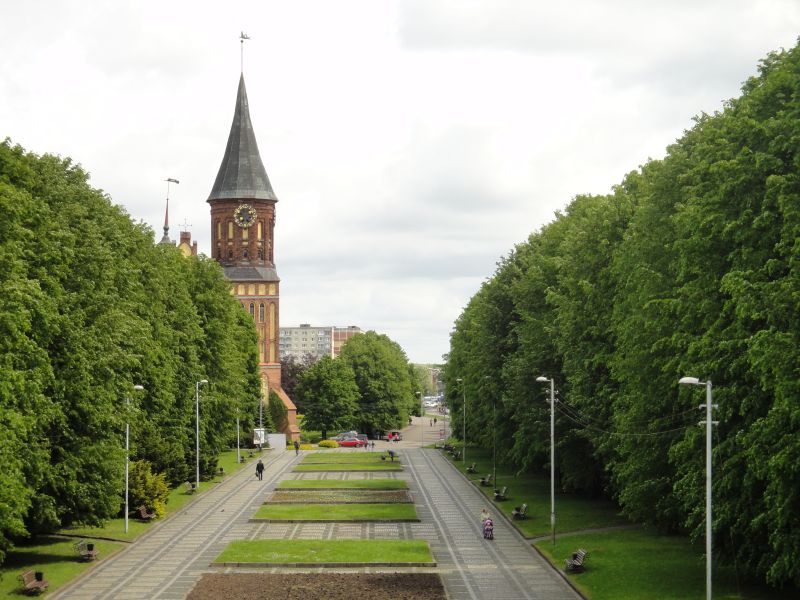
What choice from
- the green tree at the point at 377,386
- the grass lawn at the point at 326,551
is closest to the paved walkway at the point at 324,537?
the grass lawn at the point at 326,551

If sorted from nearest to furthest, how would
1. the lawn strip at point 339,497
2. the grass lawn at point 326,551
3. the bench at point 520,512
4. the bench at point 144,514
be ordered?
the grass lawn at point 326,551
the bench at point 144,514
the bench at point 520,512
the lawn strip at point 339,497

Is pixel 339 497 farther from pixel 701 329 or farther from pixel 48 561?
→ pixel 701 329

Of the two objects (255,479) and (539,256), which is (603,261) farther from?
(255,479)

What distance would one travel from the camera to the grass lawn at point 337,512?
57406 millimetres

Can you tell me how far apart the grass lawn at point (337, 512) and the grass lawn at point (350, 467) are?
80.9 feet

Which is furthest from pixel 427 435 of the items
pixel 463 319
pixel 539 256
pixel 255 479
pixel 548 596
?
pixel 548 596

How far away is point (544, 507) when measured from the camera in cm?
6016

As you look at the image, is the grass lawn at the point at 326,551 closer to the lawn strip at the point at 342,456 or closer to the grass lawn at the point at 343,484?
the grass lawn at the point at 343,484

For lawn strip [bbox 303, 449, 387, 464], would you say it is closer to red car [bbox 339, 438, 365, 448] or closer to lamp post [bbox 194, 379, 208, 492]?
red car [bbox 339, 438, 365, 448]

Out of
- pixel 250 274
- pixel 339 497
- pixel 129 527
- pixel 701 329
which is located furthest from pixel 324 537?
pixel 250 274

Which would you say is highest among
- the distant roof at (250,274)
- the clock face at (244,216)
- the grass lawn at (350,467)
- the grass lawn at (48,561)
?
the clock face at (244,216)

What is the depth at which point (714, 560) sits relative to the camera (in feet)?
124

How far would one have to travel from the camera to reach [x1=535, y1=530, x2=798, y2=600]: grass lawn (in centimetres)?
3669

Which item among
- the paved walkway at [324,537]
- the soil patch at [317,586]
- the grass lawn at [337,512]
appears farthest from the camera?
the grass lawn at [337,512]
